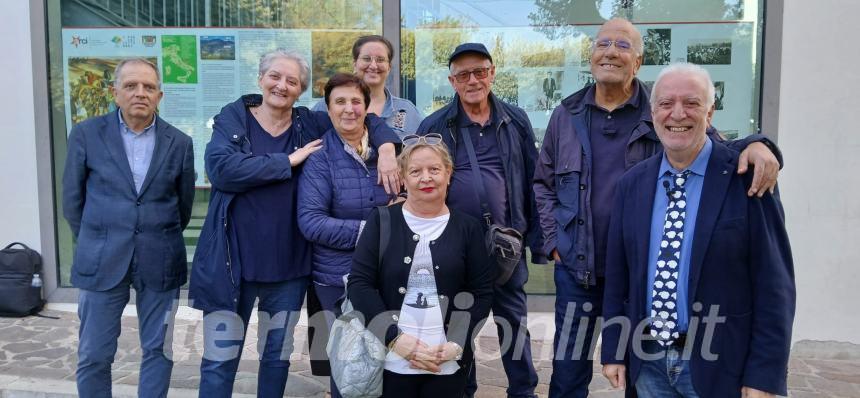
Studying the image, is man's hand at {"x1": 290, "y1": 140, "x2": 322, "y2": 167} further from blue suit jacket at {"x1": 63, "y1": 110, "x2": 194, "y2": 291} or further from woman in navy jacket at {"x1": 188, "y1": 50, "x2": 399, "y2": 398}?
blue suit jacket at {"x1": 63, "y1": 110, "x2": 194, "y2": 291}

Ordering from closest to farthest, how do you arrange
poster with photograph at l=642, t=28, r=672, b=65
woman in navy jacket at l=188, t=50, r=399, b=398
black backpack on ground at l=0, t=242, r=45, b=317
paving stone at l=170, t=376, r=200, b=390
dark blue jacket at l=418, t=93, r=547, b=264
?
woman in navy jacket at l=188, t=50, r=399, b=398 < dark blue jacket at l=418, t=93, r=547, b=264 < paving stone at l=170, t=376, r=200, b=390 < poster with photograph at l=642, t=28, r=672, b=65 < black backpack on ground at l=0, t=242, r=45, b=317

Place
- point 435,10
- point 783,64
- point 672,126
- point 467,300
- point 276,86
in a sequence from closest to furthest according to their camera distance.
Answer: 1. point 672,126
2. point 467,300
3. point 276,86
4. point 783,64
5. point 435,10

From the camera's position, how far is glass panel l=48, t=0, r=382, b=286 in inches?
244

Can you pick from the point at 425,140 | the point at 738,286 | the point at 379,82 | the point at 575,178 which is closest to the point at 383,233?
the point at 425,140

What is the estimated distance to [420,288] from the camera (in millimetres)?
2908

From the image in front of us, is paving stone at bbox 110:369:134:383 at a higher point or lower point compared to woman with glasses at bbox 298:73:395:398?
lower

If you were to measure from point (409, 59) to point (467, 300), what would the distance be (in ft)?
11.6

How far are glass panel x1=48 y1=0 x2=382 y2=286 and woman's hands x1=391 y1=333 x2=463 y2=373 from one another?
3.88 meters

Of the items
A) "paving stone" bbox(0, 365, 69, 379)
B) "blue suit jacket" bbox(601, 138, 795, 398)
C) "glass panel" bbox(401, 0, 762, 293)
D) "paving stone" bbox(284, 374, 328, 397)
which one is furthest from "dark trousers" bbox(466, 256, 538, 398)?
"paving stone" bbox(0, 365, 69, 379)

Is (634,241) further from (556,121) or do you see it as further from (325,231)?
(325,231)

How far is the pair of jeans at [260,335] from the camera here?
3379 mm

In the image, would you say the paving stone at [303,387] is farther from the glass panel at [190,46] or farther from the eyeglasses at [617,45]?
the eyeglasses at [617,45]

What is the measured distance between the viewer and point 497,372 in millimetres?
4852

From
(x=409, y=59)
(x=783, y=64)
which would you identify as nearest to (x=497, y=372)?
(x=409, y=59)
